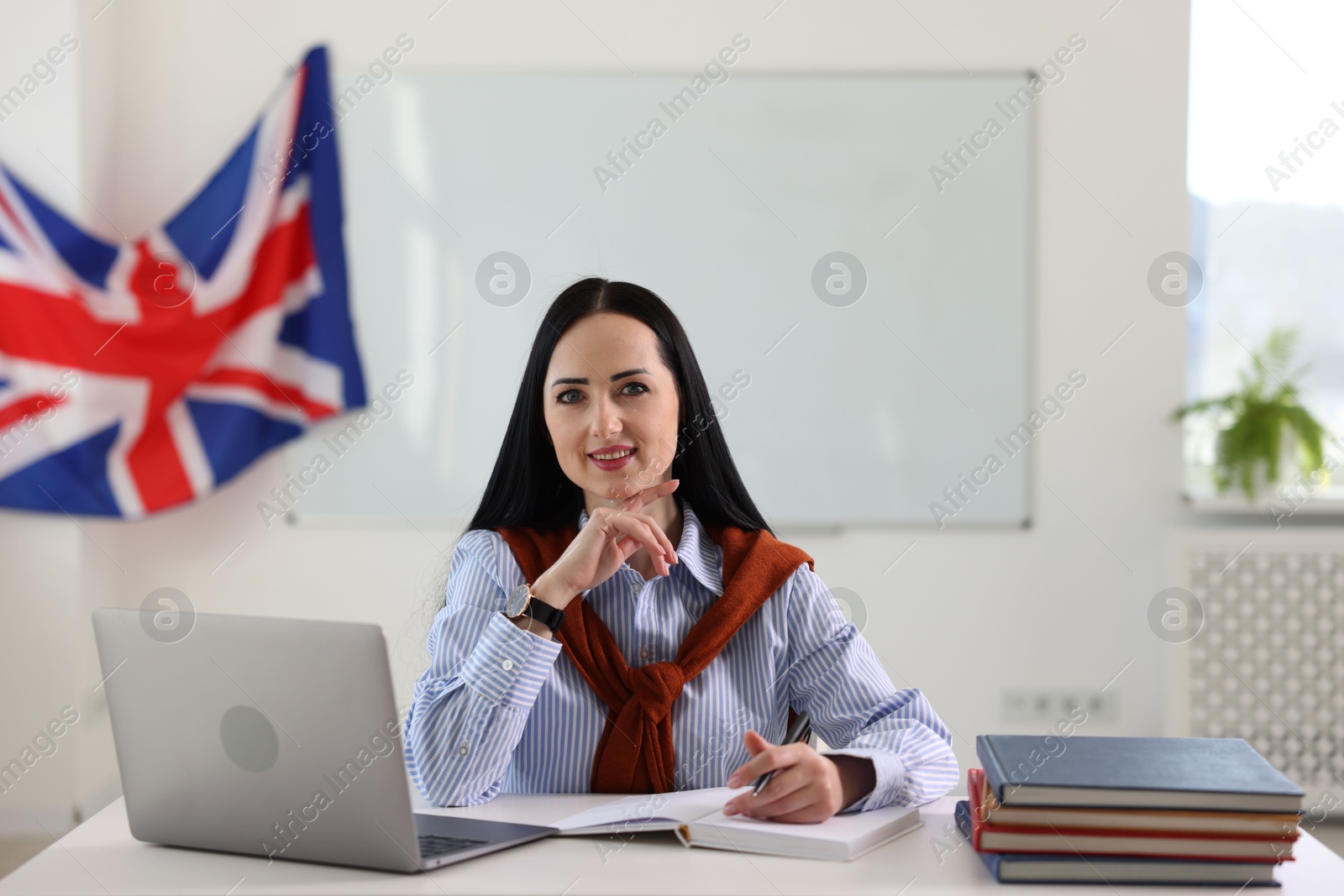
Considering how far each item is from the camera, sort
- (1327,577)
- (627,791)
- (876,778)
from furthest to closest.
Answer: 1. (1327,577)
2. (627,791)
3. (876,778)

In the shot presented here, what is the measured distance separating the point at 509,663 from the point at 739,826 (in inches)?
15.2

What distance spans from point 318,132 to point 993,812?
2.98 m

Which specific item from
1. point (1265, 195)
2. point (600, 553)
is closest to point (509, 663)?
point (600, 553)

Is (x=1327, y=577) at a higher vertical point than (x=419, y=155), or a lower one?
lower

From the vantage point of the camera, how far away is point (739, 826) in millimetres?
1209

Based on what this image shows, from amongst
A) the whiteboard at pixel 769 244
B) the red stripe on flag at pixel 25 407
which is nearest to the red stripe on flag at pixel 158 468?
the red stripe on flag at pixel 25 407

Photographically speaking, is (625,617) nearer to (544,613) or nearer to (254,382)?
(544,613)

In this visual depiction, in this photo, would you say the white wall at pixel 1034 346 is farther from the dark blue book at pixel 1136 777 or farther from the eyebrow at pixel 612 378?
the dark blue book at pixel 1136 777

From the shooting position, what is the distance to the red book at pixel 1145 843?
1120 millimetres

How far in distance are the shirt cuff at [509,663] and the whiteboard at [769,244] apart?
80.1 inches

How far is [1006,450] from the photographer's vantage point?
3.43m

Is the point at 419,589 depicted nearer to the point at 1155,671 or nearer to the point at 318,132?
the point at 318,132

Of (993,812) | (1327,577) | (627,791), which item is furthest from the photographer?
(1327,577)

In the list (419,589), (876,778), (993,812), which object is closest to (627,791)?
(876,778)
